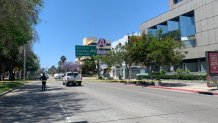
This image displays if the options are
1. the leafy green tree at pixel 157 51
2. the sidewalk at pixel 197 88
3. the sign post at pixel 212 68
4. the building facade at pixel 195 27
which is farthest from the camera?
the building facade at pixel 195 27

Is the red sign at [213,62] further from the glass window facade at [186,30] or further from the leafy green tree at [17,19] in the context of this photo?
the glass window facade at [186,30]

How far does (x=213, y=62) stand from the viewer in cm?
2836

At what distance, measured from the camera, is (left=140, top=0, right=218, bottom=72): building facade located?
50469 mm

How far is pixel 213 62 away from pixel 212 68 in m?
0.50

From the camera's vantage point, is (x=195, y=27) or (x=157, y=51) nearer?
(x=157, y=51)

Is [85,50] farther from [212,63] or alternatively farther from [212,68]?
[212,68]

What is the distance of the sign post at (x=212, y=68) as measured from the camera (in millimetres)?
27953

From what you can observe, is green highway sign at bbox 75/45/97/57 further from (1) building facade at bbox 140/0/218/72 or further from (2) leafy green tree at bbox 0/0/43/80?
(2) leafy green tree at bbox 0/0/43/80

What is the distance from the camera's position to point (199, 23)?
5331 centimetres

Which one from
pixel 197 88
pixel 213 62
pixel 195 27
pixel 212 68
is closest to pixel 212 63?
pixel 213 62

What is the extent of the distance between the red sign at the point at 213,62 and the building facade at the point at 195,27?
777 inches

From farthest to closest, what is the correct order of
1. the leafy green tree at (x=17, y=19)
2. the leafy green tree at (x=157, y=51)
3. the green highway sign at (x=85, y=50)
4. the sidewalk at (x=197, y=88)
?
the green highway sign at (x=85, y=50), the leafy green tree at (x=157, y=51), the sidewalk at (x=197, y=88), the leafy green tree at (x=17, y=19)

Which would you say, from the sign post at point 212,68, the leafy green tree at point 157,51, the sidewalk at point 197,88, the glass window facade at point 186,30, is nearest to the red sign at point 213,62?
the sign post at point 212,68

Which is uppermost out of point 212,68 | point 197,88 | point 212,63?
point 212,63
